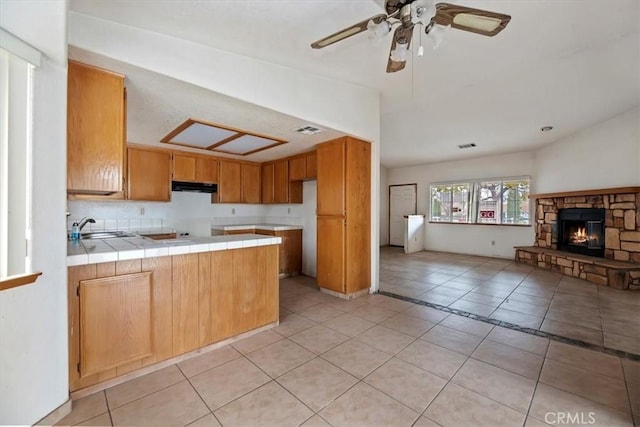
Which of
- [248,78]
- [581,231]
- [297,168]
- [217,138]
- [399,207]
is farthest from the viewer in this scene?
[399,207]

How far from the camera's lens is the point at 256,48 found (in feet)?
7.40

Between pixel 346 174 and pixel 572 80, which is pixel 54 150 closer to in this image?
pixel 346 174

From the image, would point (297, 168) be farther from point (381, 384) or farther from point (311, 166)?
point (381, 384)

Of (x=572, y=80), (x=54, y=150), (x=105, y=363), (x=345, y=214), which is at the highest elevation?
(x=572, y=80)

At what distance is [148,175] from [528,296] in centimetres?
580

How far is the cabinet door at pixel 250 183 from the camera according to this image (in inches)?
201

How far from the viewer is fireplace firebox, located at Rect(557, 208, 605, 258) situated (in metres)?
4.75

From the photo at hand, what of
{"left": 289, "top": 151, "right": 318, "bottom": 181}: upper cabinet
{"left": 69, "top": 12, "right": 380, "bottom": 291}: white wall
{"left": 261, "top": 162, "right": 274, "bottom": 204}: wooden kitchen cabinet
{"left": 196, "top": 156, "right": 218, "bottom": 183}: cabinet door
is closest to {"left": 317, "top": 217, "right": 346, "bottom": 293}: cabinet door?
{"left": 69, "top": 12, "right": 380, "bottom": 291}: white wall

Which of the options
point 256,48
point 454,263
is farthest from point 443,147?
point 256,48

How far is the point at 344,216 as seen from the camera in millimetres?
3512

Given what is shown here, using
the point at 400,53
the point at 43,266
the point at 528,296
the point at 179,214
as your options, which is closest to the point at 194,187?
the point at 179,214

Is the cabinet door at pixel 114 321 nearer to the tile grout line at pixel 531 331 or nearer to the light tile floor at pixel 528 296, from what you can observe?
the tile grout line at pixel 531 331

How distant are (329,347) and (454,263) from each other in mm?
4608
